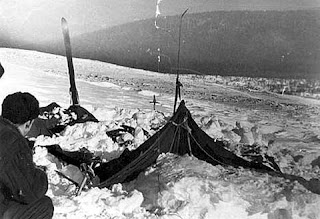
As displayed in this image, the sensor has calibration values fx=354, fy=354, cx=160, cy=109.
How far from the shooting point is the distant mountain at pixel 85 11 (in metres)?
1.50

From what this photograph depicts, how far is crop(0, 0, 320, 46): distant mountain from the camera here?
1.50 m

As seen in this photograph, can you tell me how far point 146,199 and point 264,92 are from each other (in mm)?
778

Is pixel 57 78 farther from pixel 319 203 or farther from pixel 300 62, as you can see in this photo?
pixel 319 203

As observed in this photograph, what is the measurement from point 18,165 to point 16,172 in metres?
0.02

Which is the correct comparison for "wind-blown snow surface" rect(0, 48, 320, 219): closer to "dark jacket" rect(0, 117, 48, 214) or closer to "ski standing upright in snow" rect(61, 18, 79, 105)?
"ski standing upright in snow" rect(61, 18, 79, 105)

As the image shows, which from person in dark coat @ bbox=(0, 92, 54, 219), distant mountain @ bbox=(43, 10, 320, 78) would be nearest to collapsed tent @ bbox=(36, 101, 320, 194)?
distant mountain @ bbox=(43, 10, 320, 78)

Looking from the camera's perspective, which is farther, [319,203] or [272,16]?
[272,16]

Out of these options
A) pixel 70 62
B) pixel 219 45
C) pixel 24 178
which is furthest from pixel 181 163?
pixel 24 178

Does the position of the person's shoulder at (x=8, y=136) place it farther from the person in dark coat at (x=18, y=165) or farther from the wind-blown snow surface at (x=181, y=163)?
the wind-blown snow surface at (x=181, y=163)

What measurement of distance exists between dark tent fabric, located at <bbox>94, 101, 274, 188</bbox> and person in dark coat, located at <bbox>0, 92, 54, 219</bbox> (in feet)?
2.45

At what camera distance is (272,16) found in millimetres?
1522

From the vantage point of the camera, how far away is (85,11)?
64.6 inches

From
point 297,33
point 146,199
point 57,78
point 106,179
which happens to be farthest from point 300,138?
point 57,78

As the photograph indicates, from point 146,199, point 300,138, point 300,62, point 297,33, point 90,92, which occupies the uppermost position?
point 297,33
